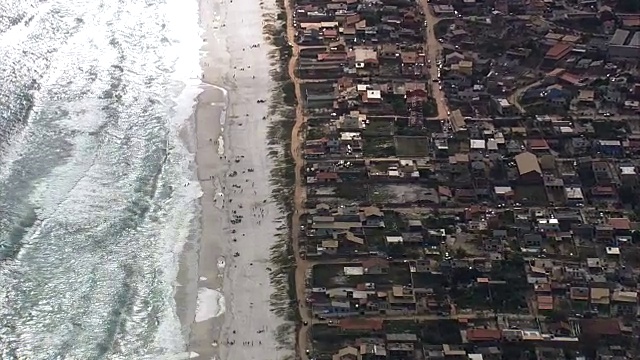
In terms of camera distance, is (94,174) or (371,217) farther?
(94,174)

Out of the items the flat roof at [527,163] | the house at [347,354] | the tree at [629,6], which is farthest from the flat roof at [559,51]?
the house at [347,354]

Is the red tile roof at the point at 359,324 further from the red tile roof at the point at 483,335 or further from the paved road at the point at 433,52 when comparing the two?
the paved road at the point at 433,52

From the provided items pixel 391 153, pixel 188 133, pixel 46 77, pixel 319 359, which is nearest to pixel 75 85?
pixel 46 77

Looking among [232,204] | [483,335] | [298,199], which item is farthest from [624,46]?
[232,204]

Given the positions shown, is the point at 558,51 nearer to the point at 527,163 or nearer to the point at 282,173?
the point at 527,163

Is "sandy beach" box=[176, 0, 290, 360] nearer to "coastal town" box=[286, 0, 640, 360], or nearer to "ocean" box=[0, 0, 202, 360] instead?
"ocean" box=[0, 0, 202, 360]
